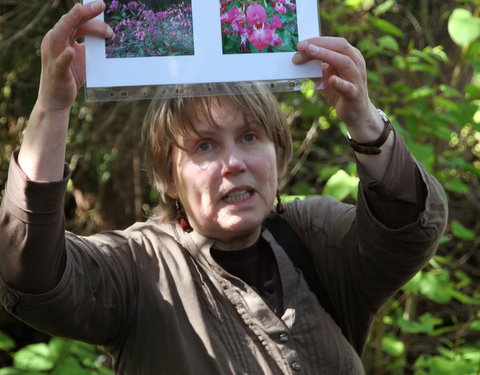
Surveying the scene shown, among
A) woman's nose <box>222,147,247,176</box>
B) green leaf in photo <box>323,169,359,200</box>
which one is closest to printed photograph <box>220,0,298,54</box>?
woman's nose <box>222,147,247,176</box>

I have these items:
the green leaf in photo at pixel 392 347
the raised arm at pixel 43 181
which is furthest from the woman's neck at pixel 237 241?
the green leaf in photo at pixel 392 347

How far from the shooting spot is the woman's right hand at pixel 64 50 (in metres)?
1.31

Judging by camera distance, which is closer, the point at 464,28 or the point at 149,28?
the point at 149,28

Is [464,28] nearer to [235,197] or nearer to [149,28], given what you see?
[235,197]

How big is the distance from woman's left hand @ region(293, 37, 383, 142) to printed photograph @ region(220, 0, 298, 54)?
0.15 feet


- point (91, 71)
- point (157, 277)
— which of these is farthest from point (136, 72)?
point (157, 277)

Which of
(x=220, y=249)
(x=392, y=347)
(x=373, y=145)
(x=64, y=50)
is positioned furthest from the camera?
(x=392, y=347)

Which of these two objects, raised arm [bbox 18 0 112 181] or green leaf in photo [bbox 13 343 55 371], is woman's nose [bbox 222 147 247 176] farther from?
green leaf in photo [bbox 13 343 55 371]

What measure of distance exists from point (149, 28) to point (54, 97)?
24cm

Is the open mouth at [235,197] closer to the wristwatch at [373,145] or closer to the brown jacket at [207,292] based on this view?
the brown jacket at [207,292]

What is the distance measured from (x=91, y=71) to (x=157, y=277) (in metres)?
0.47

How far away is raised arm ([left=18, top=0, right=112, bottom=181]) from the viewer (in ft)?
4.32

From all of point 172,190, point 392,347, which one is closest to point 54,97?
point 172,190

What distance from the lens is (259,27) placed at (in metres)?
1.48
